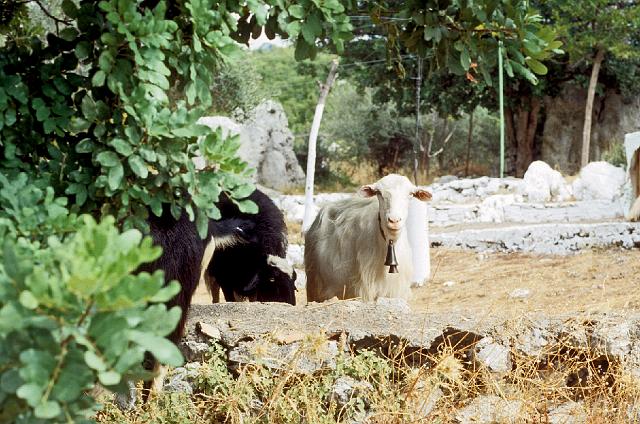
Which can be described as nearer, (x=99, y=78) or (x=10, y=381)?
(x=10, y=381)

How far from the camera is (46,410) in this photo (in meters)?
1.95

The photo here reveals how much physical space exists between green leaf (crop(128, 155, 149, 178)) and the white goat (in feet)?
12.8

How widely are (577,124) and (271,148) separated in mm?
10861

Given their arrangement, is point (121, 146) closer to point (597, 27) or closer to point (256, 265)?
point (256, 265)

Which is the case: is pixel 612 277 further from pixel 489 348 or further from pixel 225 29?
pixel 225 29

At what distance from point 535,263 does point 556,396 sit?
7.84m

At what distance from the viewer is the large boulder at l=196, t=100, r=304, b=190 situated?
96.0 feet

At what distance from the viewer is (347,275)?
7.58 m

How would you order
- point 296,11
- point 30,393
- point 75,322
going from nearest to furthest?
point 30,393
point 75,322
point 296,11

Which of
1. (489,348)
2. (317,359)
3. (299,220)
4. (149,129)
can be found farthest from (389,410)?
(299,220)

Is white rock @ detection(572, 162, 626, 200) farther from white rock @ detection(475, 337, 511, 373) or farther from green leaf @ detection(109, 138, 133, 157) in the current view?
green leaf @ detection(109, 138, 133, 157)

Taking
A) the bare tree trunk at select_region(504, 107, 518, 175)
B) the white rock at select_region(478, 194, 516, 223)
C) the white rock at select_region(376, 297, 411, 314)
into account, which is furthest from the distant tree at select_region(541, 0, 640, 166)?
the white rock at select_region(376, 297, 411, 314)

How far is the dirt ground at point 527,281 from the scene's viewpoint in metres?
9.57

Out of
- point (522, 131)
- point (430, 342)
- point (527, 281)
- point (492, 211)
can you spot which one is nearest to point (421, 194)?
point (430, 342)
